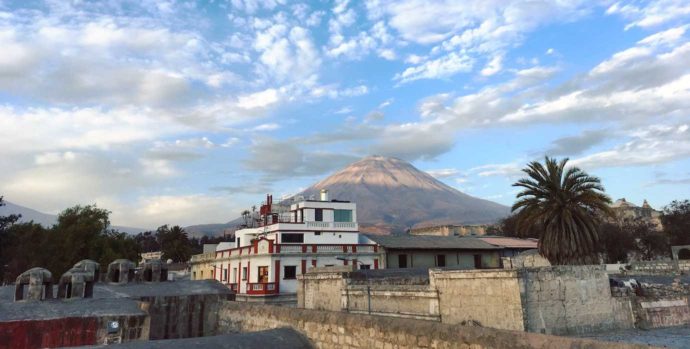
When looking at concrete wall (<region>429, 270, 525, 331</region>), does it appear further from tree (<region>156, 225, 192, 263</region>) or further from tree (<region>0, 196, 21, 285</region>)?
tree (<region>156, 225, 192, 263</region>)

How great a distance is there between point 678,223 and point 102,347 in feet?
264

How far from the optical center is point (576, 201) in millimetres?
26078

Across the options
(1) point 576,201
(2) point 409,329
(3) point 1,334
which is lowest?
(3) point 1,334

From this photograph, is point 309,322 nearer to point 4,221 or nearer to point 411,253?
point 411,253

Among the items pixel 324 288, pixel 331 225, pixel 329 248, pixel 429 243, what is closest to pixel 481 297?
pixel 324 288

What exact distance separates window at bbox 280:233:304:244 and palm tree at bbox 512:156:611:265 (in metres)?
24.6

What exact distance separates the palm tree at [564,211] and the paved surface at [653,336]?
8.66m

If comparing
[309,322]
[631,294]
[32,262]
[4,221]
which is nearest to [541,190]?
[631,294]

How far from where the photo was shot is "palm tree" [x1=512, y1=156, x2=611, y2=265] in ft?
83.5

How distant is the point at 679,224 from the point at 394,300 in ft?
222

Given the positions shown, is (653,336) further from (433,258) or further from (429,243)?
(429,243)

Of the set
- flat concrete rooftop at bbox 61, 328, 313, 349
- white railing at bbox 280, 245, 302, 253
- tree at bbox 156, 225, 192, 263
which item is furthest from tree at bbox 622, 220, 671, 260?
Result: tree at bbox 156, 225, 192, 263

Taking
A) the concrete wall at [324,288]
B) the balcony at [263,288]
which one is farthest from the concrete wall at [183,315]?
the balcony at [263,288]

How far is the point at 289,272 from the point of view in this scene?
42719 millimetres
